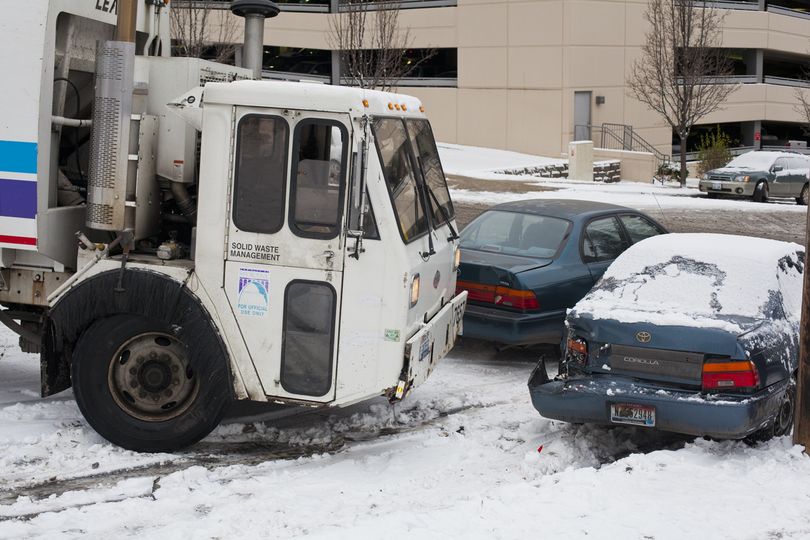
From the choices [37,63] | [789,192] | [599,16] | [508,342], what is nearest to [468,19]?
[599,16]

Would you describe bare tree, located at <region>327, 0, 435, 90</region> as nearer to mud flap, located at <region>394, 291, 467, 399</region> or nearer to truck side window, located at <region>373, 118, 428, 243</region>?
mud flap, located at <region>394, 291, 467, 399</region>

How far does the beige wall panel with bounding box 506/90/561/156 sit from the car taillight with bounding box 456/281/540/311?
2780 cm

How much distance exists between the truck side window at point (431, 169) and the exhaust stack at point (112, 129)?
6.63 ft

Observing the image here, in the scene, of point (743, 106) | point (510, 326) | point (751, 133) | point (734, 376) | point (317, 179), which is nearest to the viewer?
point (317, 179)

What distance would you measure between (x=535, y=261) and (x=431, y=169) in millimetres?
2737

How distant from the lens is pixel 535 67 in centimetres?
3747

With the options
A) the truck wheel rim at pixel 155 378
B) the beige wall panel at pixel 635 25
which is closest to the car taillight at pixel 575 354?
the truck wheel rim at pixel 155 378

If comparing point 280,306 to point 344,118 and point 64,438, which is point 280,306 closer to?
point 344,118

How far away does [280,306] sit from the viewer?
7.20 meters

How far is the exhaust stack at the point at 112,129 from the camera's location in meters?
7.34

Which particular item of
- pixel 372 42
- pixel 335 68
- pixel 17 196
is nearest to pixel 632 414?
pixel 17 196

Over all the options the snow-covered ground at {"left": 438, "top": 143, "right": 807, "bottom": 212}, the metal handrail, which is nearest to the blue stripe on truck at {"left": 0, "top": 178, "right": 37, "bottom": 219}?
the snow-covered ground at {"left": 438, "top": 143, "right": 807, "bottom": 212}

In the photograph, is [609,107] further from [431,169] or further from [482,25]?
[431,169]

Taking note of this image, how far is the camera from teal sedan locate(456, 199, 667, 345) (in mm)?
10234
